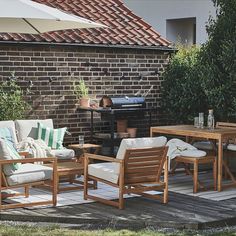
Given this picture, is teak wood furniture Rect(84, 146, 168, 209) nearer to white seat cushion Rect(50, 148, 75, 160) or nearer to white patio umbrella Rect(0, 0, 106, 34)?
white seat cushion Rect(50, 148, 75, 160)

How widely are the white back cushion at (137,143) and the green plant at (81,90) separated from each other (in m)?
3.99

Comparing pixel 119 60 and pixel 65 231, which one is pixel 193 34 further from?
pixel 65 231

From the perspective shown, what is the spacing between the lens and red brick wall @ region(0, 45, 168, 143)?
12.0 m

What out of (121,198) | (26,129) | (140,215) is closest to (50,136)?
(26,129)

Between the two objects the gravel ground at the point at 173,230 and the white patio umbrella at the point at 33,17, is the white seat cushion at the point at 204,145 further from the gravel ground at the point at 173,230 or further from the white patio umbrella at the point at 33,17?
the white patio umbrella at the point at 33,17

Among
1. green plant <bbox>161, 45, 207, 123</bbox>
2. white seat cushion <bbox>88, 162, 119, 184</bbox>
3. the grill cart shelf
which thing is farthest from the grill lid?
white seat cushion <bbox>88, 162, 119, 184</bbox>

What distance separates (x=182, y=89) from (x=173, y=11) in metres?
7.44

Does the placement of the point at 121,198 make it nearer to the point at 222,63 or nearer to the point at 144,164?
the point at 144,164

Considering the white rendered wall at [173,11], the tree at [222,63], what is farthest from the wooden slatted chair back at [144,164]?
the white rendered wall at [173,11]

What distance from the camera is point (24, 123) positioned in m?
10.7

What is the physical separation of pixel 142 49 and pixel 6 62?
124 inches

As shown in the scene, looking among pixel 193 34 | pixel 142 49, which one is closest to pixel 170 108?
pixel 142 49

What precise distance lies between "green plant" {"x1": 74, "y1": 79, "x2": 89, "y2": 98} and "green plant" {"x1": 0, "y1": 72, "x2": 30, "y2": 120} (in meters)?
1.22

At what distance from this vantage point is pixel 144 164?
28.4 ft
